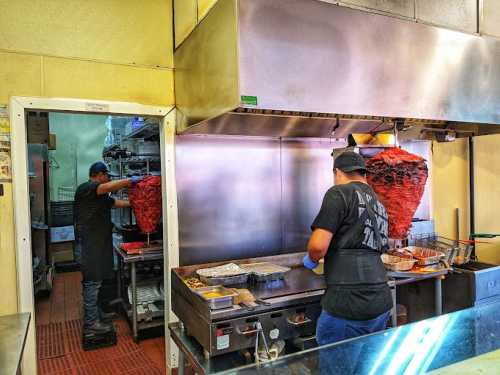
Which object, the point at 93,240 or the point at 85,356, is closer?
the point at 85,356

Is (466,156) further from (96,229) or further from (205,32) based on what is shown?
(96,229)

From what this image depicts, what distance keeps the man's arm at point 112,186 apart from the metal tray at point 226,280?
4.51 feet

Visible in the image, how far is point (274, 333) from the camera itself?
2.19 meters

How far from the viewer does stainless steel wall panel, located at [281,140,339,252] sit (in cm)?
334

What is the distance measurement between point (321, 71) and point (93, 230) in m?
2.55

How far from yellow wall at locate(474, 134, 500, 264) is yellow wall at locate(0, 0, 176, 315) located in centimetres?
316

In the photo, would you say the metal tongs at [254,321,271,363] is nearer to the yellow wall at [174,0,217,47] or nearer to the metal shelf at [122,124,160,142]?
the yellow wall at [174,0,217,47]

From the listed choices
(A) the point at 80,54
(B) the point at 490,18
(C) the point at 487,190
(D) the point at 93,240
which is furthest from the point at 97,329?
(B) the point at 490,18

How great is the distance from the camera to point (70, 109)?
2525 millimetres

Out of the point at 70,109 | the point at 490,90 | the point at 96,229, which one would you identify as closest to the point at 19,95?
the point at 70,109

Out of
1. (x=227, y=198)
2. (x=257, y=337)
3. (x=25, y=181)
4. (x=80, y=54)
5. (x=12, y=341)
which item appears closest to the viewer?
(x=12, y=341)

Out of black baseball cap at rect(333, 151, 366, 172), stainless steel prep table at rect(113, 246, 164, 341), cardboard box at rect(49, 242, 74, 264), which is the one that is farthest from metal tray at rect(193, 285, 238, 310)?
cardboard box at rect(49, 242, 74, 264)

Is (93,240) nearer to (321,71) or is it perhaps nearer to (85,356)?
(85,356)

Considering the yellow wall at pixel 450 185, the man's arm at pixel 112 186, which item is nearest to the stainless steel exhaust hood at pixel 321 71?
the yellow wall at pixel 450 185
